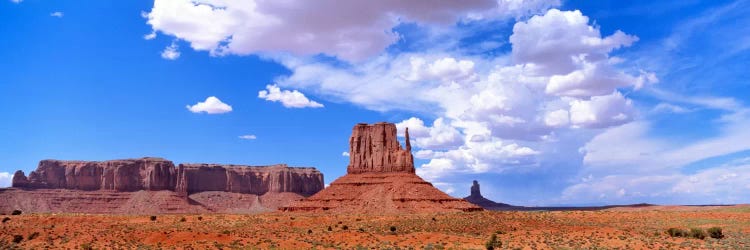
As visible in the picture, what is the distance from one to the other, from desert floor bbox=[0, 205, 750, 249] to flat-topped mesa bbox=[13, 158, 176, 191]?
370ft

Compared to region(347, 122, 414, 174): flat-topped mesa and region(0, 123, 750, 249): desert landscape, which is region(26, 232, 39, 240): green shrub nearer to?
region(0, 123, 750, 249): desert landscape

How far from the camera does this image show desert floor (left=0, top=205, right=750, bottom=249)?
53.4 m

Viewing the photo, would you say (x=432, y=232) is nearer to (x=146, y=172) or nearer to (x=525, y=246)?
(x=525, y=246)

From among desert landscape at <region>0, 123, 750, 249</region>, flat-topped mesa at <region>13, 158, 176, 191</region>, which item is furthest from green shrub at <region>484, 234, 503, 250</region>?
flat-topped mesa at <region>13, 158, 176, 191</region>

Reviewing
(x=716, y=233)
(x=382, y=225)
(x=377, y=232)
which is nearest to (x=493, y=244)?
(x=377, y=232)

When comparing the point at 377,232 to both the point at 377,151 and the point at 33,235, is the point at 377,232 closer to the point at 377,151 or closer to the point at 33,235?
the point at 33,235

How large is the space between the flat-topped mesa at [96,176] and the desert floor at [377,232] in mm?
112722

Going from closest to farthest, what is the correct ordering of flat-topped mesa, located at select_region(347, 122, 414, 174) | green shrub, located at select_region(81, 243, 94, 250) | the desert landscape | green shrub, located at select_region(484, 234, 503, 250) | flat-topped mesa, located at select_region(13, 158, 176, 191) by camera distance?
green shrub, located at select_region(484, 234, 503, 250) < green shrub, located at select_region(81, 243, 94, 250) < the desert landscape < flat-topped mesa, located at select_region(347, 122, 414, 174) < flat-topped mesa, located at select_region(13, 158, 176, 191)

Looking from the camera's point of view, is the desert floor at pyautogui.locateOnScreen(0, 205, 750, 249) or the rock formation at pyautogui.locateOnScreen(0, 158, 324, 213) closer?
the desert floor at pyautogui.locateOnScreen(0, 205, 750, 249)

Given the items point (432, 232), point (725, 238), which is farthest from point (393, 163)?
point (725, 238)

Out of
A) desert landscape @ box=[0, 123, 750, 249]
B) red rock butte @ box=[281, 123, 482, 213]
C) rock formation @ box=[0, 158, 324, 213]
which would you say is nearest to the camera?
desert landscape @ box=[0, 123, 750, 249]

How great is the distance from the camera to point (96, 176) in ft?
626

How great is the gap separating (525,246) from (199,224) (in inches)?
1797

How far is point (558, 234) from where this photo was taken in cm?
6006
